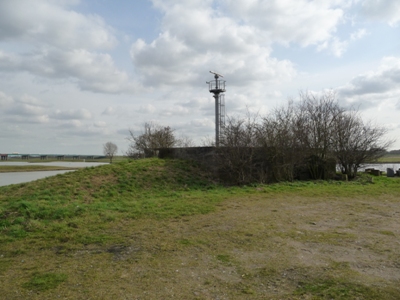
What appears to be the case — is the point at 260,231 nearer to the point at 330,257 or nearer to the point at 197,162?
the point at 330,257

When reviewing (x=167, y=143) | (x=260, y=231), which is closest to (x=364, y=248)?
(x=260, y=231)

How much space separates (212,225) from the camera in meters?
7.37

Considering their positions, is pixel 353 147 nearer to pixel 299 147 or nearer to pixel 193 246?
pixel 299 147

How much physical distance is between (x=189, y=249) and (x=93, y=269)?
1.64 metres

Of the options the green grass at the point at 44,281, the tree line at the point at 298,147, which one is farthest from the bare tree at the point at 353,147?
the green grass at the point at 44,281

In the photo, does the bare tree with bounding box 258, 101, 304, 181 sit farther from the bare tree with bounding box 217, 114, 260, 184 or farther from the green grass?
the green grass

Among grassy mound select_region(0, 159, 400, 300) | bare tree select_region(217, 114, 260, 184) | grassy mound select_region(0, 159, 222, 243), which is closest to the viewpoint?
grassy mound select_region(0, 159, 400, 300)

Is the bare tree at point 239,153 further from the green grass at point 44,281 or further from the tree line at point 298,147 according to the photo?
the green grass at point 44,281

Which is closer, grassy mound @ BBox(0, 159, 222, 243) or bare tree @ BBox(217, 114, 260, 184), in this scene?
grassy mound @ BBox(0, 159, 222, 243)

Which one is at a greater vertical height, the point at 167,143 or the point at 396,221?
the point at 167,143

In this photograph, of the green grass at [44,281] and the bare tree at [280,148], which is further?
the bare tree at [280,148]

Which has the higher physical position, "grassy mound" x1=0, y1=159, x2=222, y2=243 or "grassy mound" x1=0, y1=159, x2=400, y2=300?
"grassy mound" x1=0, y1=159, x2=222, y2=243

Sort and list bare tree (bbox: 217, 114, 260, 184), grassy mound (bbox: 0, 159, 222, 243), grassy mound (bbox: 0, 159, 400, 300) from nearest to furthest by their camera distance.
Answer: grassy mound (bbox: 0, 159, 400, 300) < grassy mound (bbox: 0, 159, 222, 243) < bare tree (bbox: 217, 114, 260, 184)


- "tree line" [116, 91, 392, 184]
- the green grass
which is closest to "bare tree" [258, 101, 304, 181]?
"tree line" [116, 91, 392, 184]
